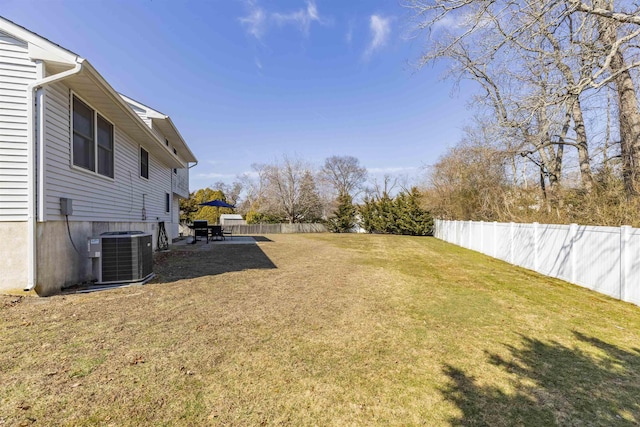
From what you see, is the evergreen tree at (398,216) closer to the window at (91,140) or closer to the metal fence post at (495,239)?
the metal fence post at (495,239)

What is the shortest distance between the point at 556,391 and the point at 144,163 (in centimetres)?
1134

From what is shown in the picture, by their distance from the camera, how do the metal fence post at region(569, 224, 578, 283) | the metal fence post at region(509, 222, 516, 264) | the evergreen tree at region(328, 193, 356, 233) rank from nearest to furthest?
the metal fence post at region(569, 224, 578, 283) < the metal fence post at region(509, 222, 516, 264) < the evergreen tree at region(328, 193, 356, 233)

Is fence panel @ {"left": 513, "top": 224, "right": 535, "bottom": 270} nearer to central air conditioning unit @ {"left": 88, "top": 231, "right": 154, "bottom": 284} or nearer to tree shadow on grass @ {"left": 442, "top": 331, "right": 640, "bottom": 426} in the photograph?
tree shadow on grass @ {"left": 442, "top": 331, "right": 640, "bottom": 426}

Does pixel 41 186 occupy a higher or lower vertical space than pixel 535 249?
higher

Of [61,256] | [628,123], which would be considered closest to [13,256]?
[61,256]

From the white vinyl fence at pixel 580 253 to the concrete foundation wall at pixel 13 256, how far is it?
9.85m

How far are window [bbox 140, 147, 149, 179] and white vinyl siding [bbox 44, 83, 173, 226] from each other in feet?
0.85

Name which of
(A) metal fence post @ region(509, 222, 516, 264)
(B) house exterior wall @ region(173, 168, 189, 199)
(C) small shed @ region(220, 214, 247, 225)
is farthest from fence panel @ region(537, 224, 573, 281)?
(C) small shed @ region(220, 214, 247, 225)

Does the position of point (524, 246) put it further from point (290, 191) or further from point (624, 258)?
point (290, 191)

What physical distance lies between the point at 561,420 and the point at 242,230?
29494 mm

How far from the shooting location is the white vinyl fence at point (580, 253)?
5359mm

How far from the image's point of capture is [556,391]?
2.49 meters

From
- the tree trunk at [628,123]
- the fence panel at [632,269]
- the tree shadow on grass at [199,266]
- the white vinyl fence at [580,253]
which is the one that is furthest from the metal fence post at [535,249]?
the tree shadow on grass at [199,266]

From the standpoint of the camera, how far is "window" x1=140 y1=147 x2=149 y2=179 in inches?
379
